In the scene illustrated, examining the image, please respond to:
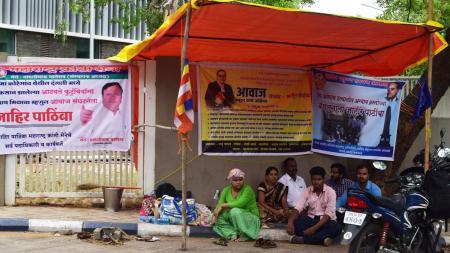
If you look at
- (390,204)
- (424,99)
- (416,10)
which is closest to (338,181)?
(424,99)

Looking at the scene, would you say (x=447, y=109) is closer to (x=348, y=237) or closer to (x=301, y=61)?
(x=301, y=61)

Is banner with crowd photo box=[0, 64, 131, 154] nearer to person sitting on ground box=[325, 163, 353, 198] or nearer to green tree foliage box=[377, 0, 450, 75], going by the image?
person sitting on ground box=[325, 163, 353, 198]

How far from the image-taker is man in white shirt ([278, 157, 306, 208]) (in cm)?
877

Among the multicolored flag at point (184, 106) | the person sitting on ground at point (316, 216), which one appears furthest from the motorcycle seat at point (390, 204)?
the multicolored flag at point (184, 106)

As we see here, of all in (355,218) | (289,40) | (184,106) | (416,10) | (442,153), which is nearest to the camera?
(355,218)

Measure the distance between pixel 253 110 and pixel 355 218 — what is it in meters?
3.58

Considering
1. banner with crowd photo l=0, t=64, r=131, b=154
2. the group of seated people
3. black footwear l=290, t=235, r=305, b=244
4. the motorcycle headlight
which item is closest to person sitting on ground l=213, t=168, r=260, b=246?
the group of seated people

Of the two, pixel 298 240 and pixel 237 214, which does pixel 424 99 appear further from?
pixel 237 214

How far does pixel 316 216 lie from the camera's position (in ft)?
25.1

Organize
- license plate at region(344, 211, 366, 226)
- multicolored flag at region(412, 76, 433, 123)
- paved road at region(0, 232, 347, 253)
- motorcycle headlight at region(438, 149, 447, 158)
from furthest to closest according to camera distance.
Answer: multicolored flag at region(412, 76, 433, 123) < paved road at region(0, 232, 347, 253) < motorcycle headlight at region(438, 149, 447, 158) < license plate at region(344, 211, 366, 226)

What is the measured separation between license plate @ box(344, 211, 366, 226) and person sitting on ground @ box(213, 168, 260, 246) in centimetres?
204

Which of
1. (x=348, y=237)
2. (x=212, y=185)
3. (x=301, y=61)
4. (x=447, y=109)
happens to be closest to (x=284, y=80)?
(x=301, y=61)

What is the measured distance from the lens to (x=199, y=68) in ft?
28.1

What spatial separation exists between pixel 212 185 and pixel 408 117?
10.7 ft
